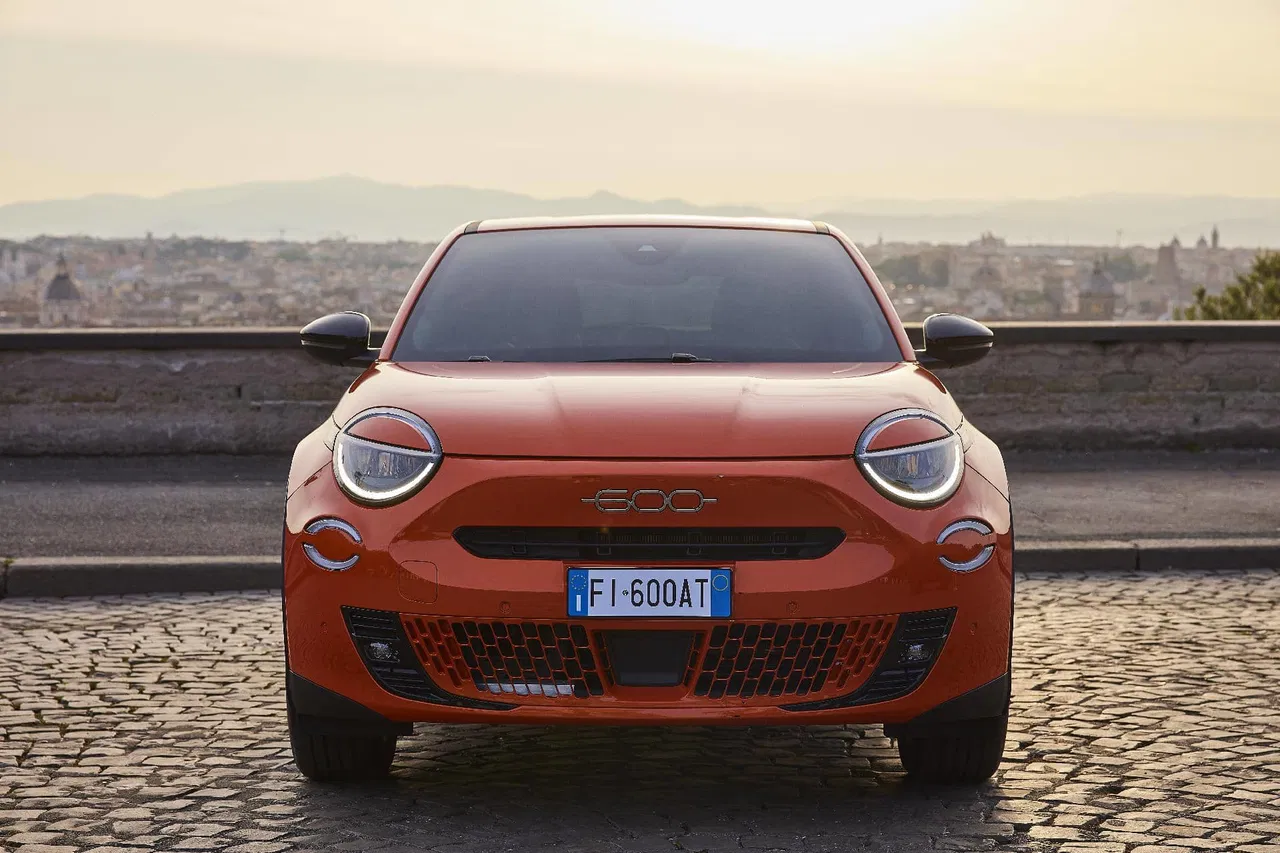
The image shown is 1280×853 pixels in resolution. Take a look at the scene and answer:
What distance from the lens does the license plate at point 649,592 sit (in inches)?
154

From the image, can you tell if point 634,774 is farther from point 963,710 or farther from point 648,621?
point 963,710

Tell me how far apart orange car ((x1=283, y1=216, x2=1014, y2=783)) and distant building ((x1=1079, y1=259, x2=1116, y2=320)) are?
9.82 m

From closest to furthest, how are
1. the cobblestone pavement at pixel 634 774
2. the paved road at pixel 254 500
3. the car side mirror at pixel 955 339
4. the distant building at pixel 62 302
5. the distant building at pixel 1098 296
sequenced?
1. the cobblestone pavement at pixel 634 774
2. the car side mirror at pixel 955 339
3. the paved road at pixel 254 500
4. the distant building at pixel 62 302
5. the distant building at pixel 1098 296

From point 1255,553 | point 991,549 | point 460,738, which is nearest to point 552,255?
point 460,738

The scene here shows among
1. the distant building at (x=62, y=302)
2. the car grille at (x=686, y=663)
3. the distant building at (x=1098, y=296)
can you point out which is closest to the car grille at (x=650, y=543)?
the car grille at (x=686, y=663)

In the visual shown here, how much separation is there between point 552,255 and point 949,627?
207cm

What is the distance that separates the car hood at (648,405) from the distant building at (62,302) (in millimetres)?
9046

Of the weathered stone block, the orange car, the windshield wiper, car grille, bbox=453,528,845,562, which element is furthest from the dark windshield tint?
the weathered stone block

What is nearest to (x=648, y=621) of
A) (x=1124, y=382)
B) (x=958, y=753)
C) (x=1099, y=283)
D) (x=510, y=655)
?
(x=510, y=655)

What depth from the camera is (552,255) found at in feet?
18.2

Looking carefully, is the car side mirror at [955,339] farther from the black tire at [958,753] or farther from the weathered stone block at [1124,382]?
the weathered stone block at [1124,382]

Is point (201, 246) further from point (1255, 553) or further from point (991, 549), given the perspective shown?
point (991, 549)

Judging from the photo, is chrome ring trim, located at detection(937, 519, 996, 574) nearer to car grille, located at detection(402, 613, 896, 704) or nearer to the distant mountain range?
car grille, located at detection(402, 613, 896, 704)

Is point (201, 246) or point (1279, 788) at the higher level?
point (201, 246)
